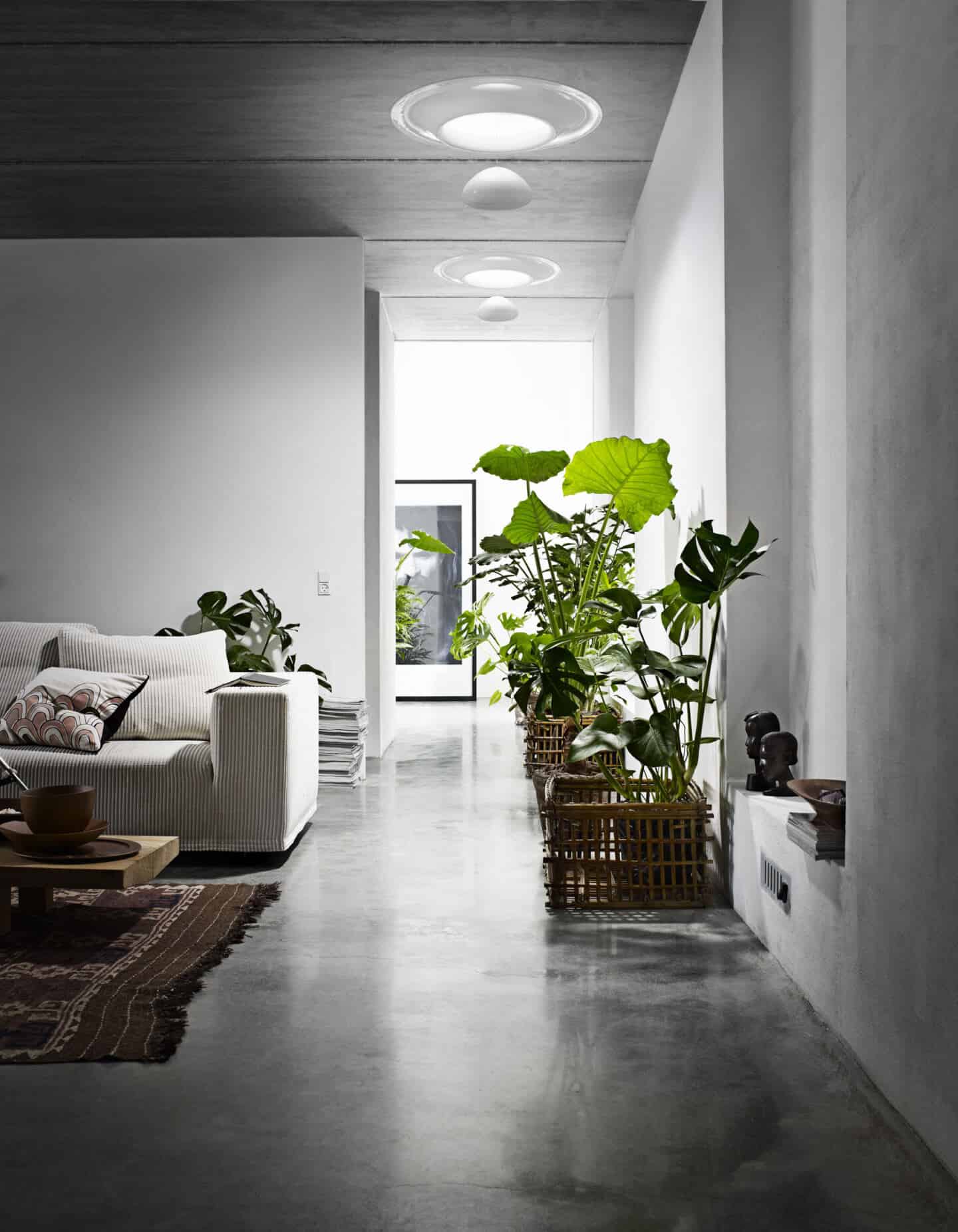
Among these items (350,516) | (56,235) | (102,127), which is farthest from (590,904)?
(56,235)

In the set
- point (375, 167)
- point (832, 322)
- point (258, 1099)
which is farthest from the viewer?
point (375, 167)

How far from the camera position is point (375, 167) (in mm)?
5113

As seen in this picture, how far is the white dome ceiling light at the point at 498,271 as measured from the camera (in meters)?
6.15

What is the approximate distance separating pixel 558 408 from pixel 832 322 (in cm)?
775

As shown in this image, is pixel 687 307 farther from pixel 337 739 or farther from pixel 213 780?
pixel 337 739

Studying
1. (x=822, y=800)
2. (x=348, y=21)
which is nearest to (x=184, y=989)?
(x=822, y=800)

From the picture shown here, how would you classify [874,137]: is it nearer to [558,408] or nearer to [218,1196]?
[218,1196]

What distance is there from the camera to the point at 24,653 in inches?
192

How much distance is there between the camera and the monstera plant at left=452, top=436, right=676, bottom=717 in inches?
146

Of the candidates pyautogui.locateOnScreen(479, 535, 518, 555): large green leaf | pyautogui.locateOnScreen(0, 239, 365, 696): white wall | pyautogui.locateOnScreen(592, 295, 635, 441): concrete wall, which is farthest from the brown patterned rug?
pyautogui.locateOnScreen(592, 295, 635, 441): concrete wall

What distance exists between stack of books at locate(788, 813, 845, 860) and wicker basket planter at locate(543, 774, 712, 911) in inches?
39.6

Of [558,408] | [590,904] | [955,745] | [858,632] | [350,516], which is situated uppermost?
[558,408]

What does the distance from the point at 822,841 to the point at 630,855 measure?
1.11 metres

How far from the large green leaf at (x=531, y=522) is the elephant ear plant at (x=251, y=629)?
127cm
